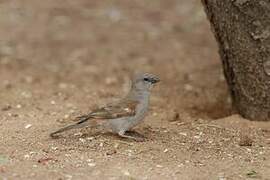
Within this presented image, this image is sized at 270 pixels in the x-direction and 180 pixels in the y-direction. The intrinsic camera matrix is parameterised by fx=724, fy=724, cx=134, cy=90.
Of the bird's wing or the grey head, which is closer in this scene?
the bird's wing

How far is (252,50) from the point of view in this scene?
6805mm

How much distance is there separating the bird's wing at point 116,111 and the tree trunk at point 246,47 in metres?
1.13

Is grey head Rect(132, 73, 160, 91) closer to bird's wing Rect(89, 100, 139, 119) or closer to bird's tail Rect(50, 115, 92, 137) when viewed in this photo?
bird's wing Rect(89, 100, 139, 119)

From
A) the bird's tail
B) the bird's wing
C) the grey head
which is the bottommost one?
the bird's tail

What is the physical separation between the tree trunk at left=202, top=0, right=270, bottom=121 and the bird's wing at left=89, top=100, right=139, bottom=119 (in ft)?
3.70

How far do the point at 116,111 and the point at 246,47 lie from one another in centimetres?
141

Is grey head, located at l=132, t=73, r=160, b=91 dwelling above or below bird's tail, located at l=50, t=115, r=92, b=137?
above

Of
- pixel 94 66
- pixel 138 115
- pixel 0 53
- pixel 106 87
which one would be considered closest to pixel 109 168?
pixel 138 115

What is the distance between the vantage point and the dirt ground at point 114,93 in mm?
5738

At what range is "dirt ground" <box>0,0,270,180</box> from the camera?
574cm

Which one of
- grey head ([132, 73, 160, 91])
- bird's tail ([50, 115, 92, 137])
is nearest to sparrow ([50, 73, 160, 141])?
bird's tail ([50, 115, 92, 137])

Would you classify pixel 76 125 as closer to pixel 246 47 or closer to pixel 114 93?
pixel 246 47

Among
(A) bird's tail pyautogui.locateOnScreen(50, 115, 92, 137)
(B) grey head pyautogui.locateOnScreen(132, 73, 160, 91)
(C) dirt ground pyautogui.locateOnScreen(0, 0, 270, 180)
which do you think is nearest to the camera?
(C) dirt ground pyautogui.locateOnScreen(0, 0, 270, 180)

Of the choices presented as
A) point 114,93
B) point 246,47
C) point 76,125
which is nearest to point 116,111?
point 76,125
